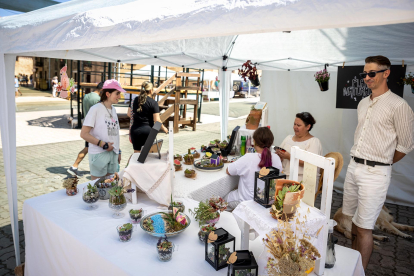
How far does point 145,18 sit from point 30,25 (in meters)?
1.29

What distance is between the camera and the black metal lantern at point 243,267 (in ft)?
5.02

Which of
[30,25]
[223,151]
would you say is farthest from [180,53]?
[30,25]

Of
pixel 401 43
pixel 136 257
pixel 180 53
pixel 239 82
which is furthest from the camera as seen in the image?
pixel 239 82

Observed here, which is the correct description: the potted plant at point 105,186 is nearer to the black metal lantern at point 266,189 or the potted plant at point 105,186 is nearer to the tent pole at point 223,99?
the black metal lantern at point 266,189

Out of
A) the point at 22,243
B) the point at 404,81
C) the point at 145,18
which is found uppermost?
the point at 145,18

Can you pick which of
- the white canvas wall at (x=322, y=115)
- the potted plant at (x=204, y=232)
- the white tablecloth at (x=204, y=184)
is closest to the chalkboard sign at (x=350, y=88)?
the white canvas wall at (x=322, y=115)

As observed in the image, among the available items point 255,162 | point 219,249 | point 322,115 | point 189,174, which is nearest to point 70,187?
point 189,174

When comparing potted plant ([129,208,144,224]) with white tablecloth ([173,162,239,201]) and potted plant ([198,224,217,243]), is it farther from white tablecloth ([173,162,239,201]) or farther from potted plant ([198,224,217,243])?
white tablecloth ([173,162,239,201])

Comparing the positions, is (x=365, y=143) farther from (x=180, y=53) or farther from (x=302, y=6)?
(x=180, y=53)

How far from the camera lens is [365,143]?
2.56 m

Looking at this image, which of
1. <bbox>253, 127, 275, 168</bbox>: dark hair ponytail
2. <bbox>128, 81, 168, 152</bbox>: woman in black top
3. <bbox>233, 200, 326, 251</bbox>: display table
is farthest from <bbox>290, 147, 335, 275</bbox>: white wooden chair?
<bbox>128, 81, 168, 152</bbox>: woman in black top

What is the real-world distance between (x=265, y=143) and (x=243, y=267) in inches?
63.5

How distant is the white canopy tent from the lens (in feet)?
4.63

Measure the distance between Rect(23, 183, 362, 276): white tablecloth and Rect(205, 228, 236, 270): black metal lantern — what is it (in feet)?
0.14
